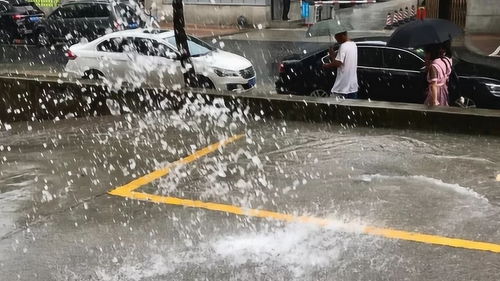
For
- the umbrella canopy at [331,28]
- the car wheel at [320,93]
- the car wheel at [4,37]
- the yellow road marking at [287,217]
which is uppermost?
the umbrella canopy at [331,28]

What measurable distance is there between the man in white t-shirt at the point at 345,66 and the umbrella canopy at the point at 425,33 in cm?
69

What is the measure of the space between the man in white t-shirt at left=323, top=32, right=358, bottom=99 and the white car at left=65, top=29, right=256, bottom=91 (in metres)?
3.74

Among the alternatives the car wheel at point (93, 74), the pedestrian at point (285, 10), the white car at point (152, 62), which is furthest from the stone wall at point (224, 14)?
the car wheel at point (93, 74)

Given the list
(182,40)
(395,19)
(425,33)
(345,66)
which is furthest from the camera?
(395,19)

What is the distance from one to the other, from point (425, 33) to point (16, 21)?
19.3 meters

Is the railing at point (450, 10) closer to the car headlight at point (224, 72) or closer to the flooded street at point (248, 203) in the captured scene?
the car headlight at point (224, 72)

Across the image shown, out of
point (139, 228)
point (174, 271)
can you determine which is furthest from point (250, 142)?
point (174, 271)

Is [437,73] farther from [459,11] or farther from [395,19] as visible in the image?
[395,19]

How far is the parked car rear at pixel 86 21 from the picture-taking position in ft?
67.9

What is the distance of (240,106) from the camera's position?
339 inches

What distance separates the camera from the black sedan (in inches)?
373

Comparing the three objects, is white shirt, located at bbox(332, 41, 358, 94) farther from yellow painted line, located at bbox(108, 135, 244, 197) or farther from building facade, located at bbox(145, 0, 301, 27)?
building facade, located at bbox(145, 0, 301, 27)

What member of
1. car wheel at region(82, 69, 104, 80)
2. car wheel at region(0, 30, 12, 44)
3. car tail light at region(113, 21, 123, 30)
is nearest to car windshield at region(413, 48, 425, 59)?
car wheel at region(82, 69, 104, 80)

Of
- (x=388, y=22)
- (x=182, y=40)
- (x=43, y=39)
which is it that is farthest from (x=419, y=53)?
(x=43, y=39)
